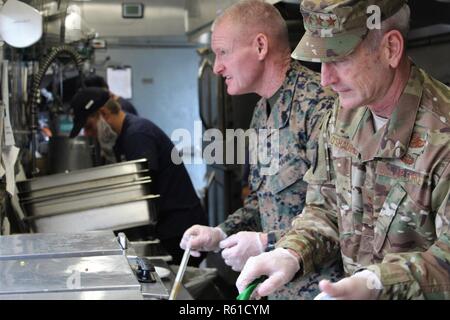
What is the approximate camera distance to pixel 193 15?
514 centimetres

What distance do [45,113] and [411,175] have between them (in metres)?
3.73

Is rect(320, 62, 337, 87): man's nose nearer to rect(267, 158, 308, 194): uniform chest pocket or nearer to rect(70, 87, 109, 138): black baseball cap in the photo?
rect(267, 158, 308, 194): uniform chest pocket

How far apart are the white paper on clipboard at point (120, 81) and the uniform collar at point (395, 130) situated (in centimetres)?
575

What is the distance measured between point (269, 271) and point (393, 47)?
58 centimetres

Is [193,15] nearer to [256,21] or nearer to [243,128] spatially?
[243,128]

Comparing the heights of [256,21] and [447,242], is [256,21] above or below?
above

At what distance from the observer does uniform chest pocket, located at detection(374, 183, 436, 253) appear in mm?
1353

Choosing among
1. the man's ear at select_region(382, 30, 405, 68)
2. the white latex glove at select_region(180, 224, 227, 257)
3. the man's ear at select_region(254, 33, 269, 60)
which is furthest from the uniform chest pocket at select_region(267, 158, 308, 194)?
the man's ear at select_region(382, 30, 405, 68)

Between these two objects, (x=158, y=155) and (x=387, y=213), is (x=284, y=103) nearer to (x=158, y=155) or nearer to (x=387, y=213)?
(x=387, y=213)

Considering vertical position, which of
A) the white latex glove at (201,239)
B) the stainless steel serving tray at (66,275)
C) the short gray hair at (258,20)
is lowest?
the white latex glove at (201,239)

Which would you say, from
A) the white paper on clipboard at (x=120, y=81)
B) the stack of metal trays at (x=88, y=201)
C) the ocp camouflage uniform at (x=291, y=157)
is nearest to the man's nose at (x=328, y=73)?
the ocp camouflage uniform at (x=291, y=157)

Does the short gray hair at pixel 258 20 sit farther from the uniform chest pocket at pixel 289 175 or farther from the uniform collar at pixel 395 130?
the uniform collar at pixel 395 130

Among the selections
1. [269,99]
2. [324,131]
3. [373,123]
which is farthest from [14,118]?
[373,123]

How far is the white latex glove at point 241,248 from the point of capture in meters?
1.80
